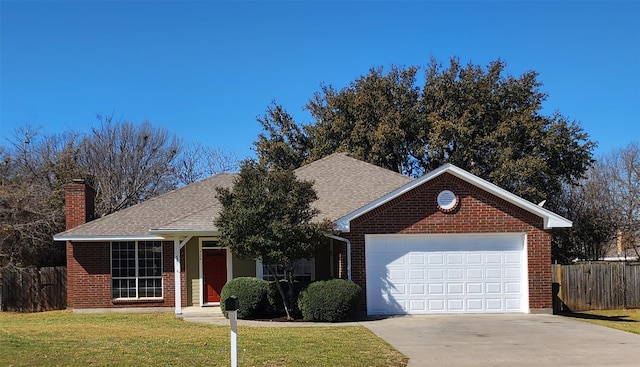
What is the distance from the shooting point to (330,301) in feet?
56.6

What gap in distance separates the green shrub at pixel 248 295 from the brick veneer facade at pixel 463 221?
9.34 feet

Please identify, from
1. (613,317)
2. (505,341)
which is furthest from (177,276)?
(613,317)

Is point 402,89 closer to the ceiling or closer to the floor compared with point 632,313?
closer to the ceiling

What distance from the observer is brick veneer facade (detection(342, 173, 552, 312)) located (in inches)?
740

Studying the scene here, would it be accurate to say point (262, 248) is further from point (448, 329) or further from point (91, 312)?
point (91, 312)

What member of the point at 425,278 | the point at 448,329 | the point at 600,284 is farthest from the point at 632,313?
the point at 448,329

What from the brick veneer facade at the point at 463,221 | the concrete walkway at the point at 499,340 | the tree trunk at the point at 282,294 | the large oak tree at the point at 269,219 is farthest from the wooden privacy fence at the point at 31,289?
the brick veneer facade at the point at 463,221

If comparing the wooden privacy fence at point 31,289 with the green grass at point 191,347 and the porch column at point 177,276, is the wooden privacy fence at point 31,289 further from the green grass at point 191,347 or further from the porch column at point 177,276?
the green grass at point 191,347

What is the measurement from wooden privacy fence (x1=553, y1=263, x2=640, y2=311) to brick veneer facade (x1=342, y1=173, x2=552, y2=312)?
518 cm

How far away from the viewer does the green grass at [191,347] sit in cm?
1038

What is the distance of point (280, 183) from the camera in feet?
57.6

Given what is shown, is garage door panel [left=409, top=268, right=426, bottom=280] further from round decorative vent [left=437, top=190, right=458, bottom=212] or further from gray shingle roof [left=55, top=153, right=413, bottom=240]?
gray shingle roof [left=55, top=153, right=413, bottom=240]

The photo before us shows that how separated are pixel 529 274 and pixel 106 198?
83.8 ft

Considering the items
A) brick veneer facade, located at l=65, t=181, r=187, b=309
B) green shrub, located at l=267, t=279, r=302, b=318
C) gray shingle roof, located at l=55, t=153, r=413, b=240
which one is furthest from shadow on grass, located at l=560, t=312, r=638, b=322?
brick veneer facade, located at l=65, t=181, r=187, b=309
